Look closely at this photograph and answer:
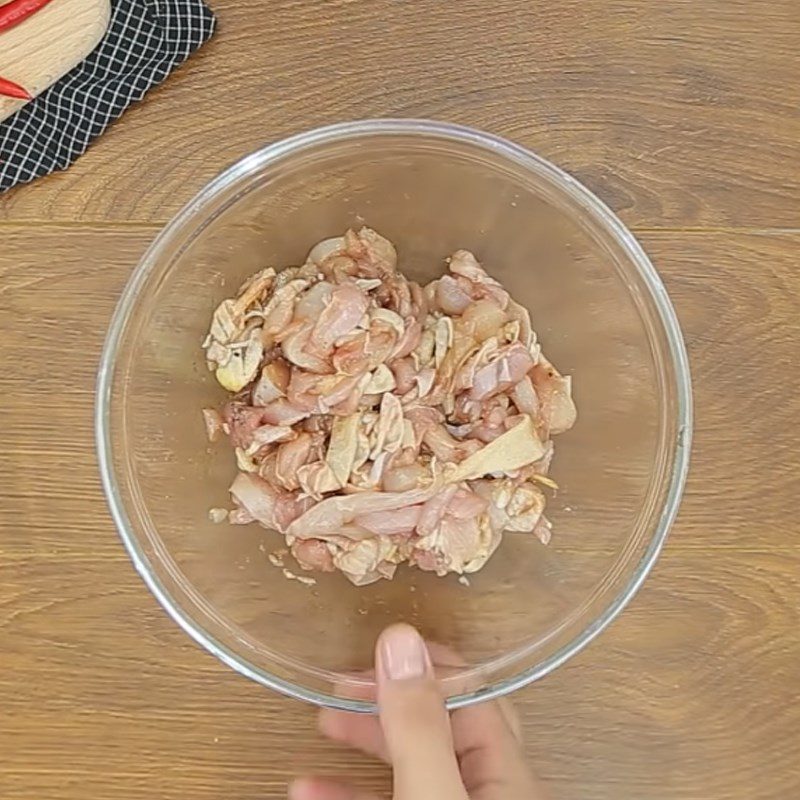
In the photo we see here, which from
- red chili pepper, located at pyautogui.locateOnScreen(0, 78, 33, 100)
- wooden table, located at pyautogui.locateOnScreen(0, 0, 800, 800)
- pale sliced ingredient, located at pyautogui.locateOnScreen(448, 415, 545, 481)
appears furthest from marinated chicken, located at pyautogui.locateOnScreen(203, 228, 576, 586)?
red chili pepper, located at pyautogui.locateOnScreen(0, 78, 33, 100)

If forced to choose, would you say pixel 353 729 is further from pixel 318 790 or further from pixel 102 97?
pixel 102 97

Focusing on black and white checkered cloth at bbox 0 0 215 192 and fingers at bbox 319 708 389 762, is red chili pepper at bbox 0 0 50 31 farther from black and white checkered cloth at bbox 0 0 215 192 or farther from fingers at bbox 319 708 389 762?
fingers at bbox 319 708 389 762

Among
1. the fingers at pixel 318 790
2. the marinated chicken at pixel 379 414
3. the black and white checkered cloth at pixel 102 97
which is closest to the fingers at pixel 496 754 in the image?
the fingers at pixel 318 790

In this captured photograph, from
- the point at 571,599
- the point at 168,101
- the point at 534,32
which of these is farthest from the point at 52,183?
the point at 571,599

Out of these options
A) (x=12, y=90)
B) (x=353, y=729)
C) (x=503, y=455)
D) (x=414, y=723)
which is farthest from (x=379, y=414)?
(x=12, y=90)

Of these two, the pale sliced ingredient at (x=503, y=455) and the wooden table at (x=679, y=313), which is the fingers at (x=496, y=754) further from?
the pale sliced ingredient at (x=503, y=455)

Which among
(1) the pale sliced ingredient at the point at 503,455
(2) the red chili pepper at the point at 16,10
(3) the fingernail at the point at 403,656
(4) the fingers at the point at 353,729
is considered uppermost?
(2) the red chili pepper at the point at 16,10

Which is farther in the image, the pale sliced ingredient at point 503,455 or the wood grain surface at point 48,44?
the wood grain surface at point 48,44
